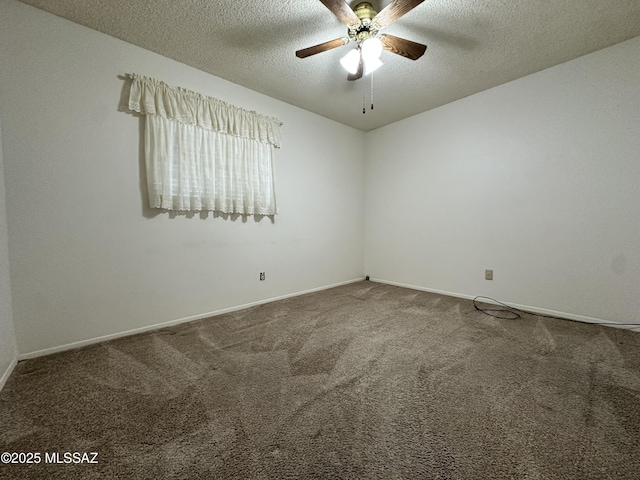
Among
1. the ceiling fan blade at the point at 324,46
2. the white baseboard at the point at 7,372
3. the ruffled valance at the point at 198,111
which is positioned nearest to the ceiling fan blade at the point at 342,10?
the ceiling fan blade at the point at 324,46

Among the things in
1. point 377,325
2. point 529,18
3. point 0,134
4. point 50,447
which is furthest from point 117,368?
point 529,18

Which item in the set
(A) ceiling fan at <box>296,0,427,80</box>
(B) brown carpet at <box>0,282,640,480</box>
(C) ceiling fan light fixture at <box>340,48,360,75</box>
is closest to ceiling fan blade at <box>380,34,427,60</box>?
(A) ceiling fan at <box>296,0,427,80</box>

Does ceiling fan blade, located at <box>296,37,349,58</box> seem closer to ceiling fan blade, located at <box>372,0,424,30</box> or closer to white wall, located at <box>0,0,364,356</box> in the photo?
ceiling fan blade, located at <box>372,0,424,30</box>

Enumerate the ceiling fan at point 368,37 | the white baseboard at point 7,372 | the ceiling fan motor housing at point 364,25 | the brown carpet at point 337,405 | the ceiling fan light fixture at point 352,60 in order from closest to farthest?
1. the brown carpet at point 337,405
2. the white baseboard at point 7,372
3. the ceiling fan at point 368,37
4. the ceiling fan motor housing at point 364,25
5. the ceiling fan light fixture at point 352,60

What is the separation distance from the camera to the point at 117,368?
5.34 ft

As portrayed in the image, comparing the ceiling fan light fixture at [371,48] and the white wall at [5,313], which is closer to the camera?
the white wall at [5,313]

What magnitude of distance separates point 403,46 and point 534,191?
6.74ft

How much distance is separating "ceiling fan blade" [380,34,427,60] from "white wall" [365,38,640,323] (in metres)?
1.64

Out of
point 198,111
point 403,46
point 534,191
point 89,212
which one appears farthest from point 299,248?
point 534,191

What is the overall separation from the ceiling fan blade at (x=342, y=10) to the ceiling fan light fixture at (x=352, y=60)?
20 centimetres

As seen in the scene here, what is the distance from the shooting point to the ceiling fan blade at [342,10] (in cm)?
150

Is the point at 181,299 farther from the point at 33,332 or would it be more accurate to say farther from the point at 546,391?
the point at 546,391

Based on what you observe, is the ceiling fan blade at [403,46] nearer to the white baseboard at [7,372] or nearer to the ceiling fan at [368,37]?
the ceiling fan at [368,37]

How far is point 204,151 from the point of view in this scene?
2486 mm
